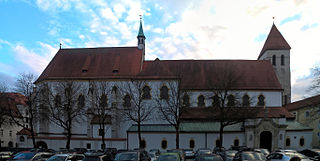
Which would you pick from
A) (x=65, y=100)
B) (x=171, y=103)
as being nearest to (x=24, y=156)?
(x=65, y=100)

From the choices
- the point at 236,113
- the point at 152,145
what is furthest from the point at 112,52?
the point at 236,113

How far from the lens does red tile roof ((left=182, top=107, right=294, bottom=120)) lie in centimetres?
4512

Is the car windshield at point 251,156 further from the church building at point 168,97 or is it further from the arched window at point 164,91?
the arched window at point 164,91

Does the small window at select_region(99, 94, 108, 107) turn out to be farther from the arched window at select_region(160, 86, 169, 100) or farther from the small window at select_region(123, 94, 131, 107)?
the arched window at select_region(160, 86, 169, 100)

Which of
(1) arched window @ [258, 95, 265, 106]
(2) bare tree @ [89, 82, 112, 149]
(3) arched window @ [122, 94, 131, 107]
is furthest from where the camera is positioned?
(1) arched window @ [258, 95, 265, 106]

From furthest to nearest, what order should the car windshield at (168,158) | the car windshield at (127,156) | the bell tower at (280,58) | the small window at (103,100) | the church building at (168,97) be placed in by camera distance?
the bell tower at (280,58) < the small window at (103,100) < the church building at (168,97) < the car windshield at (127,156) < the car windshield at (168,158)

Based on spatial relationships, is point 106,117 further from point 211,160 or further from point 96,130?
point 211,160

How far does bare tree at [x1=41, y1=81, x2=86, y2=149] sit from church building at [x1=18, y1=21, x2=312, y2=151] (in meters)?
0.79

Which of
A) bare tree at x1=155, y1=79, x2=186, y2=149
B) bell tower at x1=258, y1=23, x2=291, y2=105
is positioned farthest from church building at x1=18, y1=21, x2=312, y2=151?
bell tower at x1=258, y1=23, x2=291, y2=105

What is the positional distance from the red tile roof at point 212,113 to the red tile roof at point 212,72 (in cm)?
402

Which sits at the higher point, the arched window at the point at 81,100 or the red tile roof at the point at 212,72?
the red tile roof at the point at 212,72

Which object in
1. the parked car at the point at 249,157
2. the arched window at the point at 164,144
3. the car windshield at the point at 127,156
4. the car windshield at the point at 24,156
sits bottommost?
the arched window at the point at 164,144

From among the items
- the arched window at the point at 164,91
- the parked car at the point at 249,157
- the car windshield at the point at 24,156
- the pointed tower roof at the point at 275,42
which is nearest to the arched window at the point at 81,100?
the arched window at the point at 164,91

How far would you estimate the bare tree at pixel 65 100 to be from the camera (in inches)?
1662
